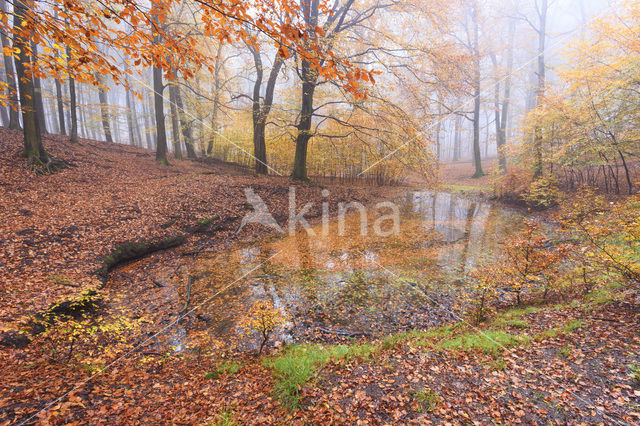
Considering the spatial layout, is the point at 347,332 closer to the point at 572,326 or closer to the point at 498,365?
the point at 498,365

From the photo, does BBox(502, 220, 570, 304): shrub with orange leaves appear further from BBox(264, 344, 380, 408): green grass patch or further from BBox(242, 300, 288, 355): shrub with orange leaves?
BBox(242, 300, 288, 355): shrub with orange leaves

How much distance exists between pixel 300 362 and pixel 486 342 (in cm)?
269

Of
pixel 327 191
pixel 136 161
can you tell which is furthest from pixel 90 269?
pixel 136 161

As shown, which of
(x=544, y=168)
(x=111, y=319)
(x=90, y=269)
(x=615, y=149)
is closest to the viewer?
(x=111, y=319)

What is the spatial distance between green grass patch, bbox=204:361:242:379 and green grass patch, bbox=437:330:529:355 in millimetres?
3044

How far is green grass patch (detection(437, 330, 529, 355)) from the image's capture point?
340 centimetres

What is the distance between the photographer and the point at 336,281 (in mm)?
6473

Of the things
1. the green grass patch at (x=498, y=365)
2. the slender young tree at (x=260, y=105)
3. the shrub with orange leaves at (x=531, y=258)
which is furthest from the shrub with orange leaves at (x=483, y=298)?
the slender young tree at (x=260, y=105)

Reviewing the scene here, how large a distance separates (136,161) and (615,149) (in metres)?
22.7

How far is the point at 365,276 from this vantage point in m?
6.68

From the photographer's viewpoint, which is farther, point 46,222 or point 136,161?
point 136,161

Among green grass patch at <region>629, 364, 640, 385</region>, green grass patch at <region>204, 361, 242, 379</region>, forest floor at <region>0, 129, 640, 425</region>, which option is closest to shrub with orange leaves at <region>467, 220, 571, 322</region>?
forest floor at <region>0, 129, 640, 425</region>

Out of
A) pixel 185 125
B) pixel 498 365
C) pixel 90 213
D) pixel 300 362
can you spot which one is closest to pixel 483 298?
pixel 498 365

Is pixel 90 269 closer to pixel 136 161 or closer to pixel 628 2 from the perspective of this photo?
pixel 136 161
